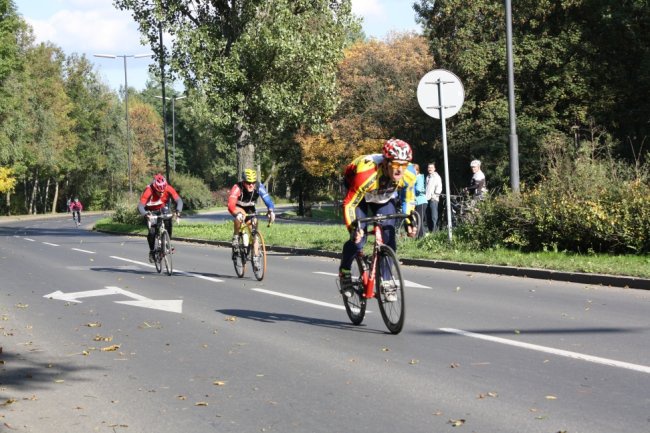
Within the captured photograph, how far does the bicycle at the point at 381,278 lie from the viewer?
27.1ft

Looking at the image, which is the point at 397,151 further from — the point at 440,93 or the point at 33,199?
the point at 33,199

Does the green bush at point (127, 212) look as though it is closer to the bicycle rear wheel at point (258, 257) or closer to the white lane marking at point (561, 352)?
the bicycle rear wheel at point (258, 257)

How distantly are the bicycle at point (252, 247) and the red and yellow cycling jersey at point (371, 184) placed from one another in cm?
582

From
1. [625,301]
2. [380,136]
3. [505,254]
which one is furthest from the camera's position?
[380,136]

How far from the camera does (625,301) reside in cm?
1048

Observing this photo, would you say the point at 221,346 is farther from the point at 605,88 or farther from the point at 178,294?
the point at 605,88

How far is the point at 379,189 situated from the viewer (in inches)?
332

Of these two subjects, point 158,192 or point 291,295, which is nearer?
point 291,295

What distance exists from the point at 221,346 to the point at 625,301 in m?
5.15

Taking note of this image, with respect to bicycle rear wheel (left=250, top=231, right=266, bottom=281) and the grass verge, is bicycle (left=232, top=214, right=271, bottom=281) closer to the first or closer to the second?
bicycle rear wheel (left=250, top=231, right=266, bottom=281)

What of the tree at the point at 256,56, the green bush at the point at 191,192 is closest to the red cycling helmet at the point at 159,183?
the tree at the point at 256,56

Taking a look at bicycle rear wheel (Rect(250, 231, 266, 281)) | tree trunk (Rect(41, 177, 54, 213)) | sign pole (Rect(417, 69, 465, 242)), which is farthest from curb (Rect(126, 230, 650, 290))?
tree trunk (Rect(41, 177, 54, 213))

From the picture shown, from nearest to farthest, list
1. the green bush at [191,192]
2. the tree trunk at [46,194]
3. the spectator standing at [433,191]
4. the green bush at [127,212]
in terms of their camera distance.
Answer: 1. the spectator standing at [433,191]
2. the green bush at [127,212]
3. the green bush at [191,192]
4. the tree trunk at [46,194]

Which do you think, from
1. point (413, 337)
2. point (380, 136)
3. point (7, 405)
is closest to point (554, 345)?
point (413, 337)
